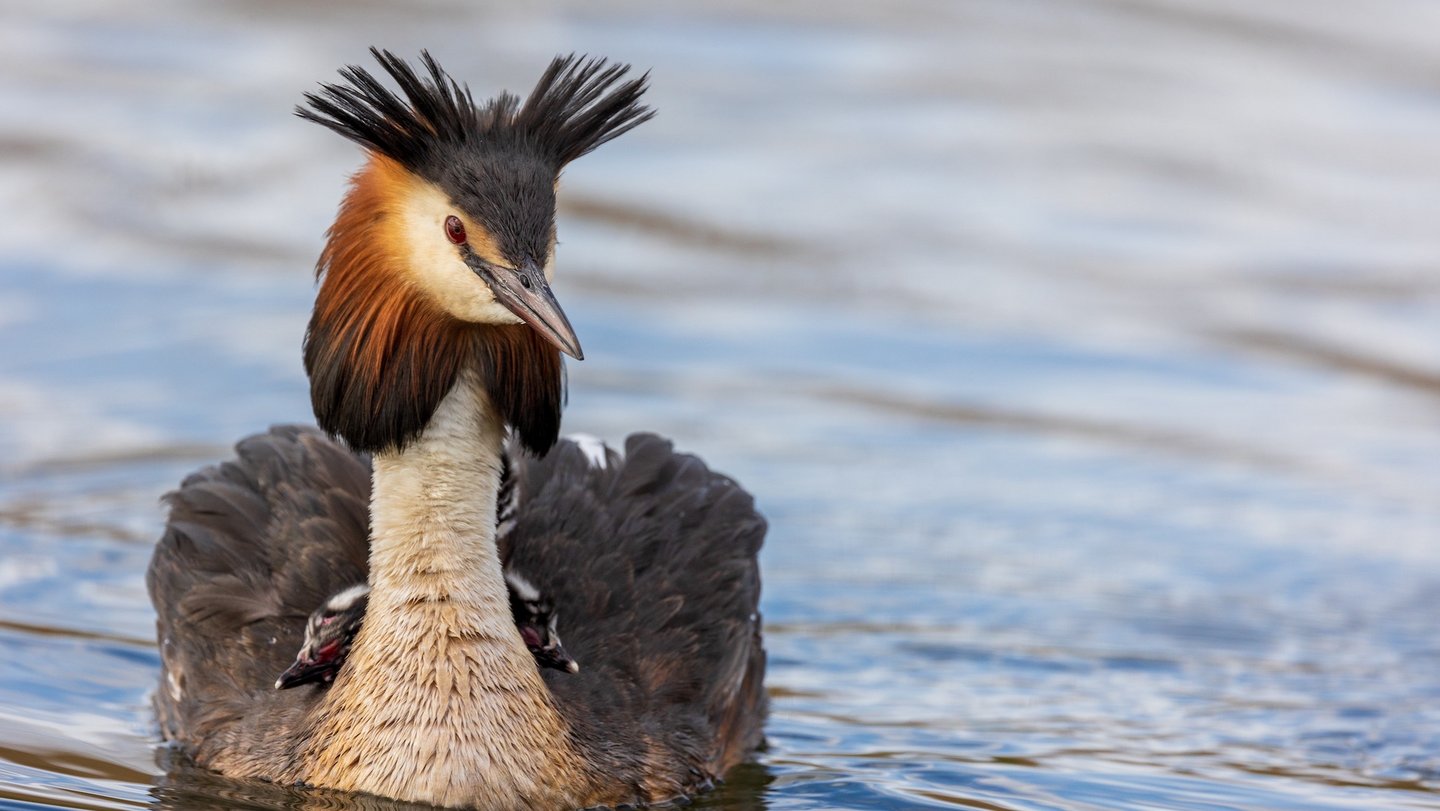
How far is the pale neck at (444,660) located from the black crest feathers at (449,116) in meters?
0.73

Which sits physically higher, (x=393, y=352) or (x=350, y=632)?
(x=393, y=352)

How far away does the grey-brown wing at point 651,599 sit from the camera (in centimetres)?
743

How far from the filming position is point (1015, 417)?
1256 cm

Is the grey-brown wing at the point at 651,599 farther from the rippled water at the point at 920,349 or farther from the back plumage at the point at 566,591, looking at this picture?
the rippled water at the point at 920,349

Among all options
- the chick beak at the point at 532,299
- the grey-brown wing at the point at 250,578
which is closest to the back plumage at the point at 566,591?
the grey-brown wing at the point at 250,578

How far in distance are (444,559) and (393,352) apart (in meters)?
0.68

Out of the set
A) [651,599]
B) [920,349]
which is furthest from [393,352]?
[920,349]

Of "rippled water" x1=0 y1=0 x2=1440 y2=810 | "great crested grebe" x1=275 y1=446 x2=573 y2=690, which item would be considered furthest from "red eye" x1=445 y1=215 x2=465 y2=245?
"rippled water" x1=0 y1=0 x2=1440 y2=810

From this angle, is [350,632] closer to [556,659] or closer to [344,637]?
[344,637]

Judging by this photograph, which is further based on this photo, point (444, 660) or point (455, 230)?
point (444, 660)

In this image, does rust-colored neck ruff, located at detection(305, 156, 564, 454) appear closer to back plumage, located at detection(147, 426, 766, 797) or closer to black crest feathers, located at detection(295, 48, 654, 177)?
black crest feathers, located at detection(295, 48, 654, 177)

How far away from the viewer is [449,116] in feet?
21.7

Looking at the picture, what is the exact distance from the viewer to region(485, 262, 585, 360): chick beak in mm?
6336

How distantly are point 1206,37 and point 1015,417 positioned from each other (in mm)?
8019
